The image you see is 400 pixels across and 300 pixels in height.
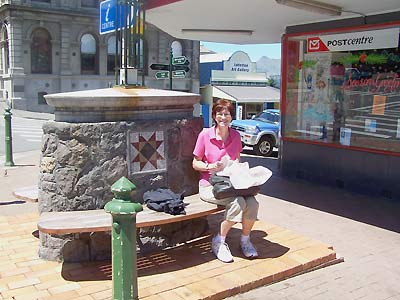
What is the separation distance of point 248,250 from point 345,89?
4693 mm

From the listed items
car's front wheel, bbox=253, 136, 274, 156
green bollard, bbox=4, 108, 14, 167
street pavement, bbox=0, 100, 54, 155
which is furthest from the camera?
street pavement, bbox=0, 100, 54, 155

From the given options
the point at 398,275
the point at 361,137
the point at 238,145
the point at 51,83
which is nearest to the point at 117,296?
the point at 238,145

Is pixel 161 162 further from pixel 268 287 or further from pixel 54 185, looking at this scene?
pixel 268 287

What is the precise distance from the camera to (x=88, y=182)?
438cm

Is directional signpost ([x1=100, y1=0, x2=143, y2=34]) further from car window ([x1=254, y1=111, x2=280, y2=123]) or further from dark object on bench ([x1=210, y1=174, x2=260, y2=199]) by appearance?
car window ([x1=254, y1=111, x2=280, y2=123])

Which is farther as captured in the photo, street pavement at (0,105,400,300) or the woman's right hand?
the woman's right hand

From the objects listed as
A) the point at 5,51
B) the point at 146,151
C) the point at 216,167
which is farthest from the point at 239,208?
the point at 5,51

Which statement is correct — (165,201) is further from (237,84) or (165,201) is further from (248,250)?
(237,84)

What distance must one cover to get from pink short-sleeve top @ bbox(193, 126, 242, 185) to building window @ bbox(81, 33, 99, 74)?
29409mm

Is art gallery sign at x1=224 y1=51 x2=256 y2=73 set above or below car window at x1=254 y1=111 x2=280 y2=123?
above

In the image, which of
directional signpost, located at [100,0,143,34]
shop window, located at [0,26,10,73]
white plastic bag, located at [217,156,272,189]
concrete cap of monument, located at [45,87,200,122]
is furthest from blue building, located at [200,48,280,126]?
white plastic bag, located at [217,156,272,189]

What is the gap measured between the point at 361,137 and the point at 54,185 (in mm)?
5485

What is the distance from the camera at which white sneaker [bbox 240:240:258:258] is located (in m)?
4.59

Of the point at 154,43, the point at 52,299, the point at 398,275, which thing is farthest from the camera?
the point at 154,43
